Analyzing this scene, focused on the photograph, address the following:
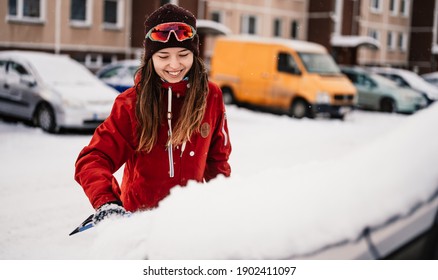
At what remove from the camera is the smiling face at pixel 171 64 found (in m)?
1.60

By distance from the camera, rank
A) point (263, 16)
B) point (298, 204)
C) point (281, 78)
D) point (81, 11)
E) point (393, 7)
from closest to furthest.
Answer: point (298, 204) → point (393, 7) → point (81, 11) → point (281, 78) → point (263, 16)

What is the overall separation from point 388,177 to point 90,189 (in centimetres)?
77

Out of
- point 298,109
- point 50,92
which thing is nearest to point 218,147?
point 298,109

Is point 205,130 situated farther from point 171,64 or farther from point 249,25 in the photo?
point 249,25

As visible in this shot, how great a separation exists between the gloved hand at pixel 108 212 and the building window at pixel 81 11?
10.4 feet

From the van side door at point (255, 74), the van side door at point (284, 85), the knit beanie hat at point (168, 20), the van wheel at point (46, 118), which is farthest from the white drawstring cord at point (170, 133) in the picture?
the van side door at point (284, 85)

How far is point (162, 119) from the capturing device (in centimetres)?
160

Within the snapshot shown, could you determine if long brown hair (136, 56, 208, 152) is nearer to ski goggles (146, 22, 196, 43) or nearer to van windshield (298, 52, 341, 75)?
ski goggles (146, 22, 196, 43)

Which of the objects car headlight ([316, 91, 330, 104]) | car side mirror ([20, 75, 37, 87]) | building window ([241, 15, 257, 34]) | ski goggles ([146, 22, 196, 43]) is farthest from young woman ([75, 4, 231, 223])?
building window ([241, 15, 257, 34])

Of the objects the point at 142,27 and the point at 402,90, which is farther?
the point at 402,90

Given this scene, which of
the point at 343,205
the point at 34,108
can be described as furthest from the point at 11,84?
the point at 343,205

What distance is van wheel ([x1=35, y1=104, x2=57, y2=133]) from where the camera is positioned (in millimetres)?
4375

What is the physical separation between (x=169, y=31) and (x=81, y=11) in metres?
2.99

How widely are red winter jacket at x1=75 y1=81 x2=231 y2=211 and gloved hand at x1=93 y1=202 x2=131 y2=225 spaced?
3.0 inches
